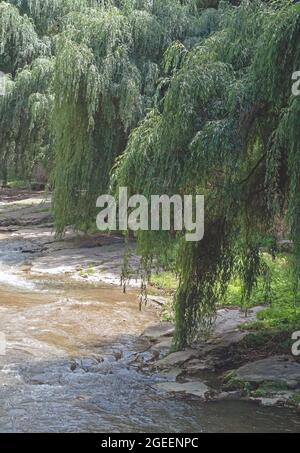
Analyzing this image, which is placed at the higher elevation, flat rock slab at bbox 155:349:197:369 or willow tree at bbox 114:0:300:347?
willow tree at bbox 114:0:300:347

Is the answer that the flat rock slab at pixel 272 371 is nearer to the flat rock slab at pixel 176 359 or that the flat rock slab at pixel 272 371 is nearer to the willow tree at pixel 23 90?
the flat rock slab at pixel 176 359

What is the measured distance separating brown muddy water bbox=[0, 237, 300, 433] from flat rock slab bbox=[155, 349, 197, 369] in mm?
322

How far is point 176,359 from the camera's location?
744 cm

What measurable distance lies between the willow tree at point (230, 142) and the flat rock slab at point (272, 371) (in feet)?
3.26

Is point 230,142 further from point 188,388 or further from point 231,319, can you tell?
point 231,319

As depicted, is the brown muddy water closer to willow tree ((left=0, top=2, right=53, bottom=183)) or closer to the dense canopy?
the dense canopy

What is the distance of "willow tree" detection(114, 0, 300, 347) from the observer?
18.7ft

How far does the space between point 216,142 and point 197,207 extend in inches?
35.0

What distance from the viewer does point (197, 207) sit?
21.4ft

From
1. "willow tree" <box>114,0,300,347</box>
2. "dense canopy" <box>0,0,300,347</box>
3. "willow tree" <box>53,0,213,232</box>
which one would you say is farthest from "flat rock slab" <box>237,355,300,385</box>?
"willow tree" <box>53,0,213,232</box>
